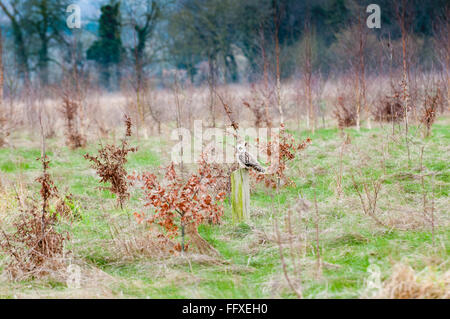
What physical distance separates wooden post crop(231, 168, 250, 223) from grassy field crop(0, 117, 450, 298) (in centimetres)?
17

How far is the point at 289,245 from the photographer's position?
4.78m

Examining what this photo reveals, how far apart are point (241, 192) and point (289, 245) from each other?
1.19m

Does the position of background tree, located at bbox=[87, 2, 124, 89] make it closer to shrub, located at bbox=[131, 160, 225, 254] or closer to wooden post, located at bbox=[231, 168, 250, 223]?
wooden post, located at bbox=[231, 168, 250, 223]

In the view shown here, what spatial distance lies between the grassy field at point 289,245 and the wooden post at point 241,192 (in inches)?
6.7

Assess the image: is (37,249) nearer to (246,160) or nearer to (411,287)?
(246,160)

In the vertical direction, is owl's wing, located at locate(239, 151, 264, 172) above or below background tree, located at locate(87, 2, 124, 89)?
below

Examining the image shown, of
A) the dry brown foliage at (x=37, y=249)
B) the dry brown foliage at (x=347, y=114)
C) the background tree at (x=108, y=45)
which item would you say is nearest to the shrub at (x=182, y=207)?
the dry brown foliage at (x=37, y=249)

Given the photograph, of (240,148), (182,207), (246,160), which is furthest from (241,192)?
(182,207)

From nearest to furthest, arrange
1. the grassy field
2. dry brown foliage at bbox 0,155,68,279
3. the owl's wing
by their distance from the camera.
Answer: the grassy field → dry brown foliage at bbox 0,155,68,279 → the owl's wing

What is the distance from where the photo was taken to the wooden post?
5781 millimetres

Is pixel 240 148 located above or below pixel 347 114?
below

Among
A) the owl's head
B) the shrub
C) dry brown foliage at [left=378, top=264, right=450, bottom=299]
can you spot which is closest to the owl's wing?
the owl's head

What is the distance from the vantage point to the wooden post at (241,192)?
5781 millimetres

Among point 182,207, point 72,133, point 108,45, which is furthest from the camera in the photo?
point 108,45
